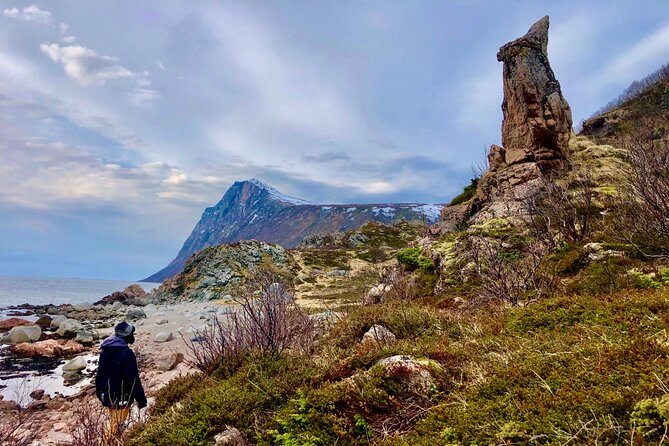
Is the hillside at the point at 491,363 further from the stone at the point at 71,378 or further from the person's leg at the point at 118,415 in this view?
the stone at the point at 71,378

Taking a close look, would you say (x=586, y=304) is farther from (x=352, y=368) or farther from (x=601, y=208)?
(x=601, y=208)

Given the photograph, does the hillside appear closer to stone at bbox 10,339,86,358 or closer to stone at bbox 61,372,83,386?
stone at bbox 61,372,83,386

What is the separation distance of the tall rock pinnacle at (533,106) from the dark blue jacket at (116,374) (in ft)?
61.8

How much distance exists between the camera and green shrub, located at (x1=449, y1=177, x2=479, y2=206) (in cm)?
2389

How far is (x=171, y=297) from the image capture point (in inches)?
1581

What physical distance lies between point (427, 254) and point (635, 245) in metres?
7.05

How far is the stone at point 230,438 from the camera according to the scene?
3.97m

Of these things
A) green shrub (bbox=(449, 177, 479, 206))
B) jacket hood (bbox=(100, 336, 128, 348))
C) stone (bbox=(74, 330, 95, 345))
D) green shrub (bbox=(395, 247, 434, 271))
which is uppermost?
green shrub (bbox=(449, 177, 479, 206))

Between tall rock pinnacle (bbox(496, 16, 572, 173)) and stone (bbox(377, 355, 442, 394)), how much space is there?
1747 centimetres

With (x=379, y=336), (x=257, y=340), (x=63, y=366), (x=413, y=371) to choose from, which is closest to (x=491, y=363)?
(x=413, y=371)

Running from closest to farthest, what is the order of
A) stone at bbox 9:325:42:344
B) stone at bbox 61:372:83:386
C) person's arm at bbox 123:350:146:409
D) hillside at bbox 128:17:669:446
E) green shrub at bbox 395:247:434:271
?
1. hillside at bbox 128:17:669:446
2. person's arm at bbox 123:350:146:409
3. stone at bbox 61:372:83:386
4. green shrub at bbox 395:247:434:271
5. stone at bbox 9:325:42:344

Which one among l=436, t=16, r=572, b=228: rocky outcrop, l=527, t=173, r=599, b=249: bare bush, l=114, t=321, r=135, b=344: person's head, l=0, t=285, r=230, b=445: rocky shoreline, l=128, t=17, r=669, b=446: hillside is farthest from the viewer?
l=436, t=16, r=572, b=228: rocky outcrop

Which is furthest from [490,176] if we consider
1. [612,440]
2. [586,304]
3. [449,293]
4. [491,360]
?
[612,440]

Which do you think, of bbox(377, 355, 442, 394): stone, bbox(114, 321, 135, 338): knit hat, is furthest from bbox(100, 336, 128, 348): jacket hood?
bbox(377, 355, 442, 394): stone
